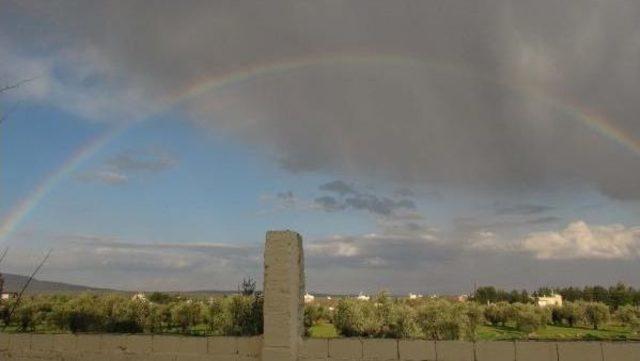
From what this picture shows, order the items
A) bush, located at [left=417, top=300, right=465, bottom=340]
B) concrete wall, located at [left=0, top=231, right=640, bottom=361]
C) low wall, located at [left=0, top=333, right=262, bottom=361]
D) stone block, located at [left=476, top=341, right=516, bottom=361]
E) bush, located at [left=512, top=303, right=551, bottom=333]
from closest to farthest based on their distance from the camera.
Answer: concrete wall, located at [left=0, top=231, right=640, bottom=361], stone block, located at [left=476, top=341, right=516, bottom=361], low wall, located at [left=0, top=333, right=262, bottom=361], bush, located at [left=417, top=300, right=465, bottom=340], bush, located at [left=512, top=303, right=551, bottom=333]

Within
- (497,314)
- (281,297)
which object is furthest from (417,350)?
(497,314)

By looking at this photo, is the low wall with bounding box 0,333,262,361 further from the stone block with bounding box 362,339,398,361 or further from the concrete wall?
the stone block with bounding box 362,339,398,361

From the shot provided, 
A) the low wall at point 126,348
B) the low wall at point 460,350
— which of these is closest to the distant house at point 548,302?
the low wall at point 460,350

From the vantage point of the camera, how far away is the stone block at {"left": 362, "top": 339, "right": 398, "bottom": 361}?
313 inches

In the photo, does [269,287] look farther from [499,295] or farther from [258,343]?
[499,295]

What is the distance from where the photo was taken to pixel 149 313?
4400 centimetres

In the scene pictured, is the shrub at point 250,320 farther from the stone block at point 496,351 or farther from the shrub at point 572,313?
the shrub at point 572,313

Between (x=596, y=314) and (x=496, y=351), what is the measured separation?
59.4 metres

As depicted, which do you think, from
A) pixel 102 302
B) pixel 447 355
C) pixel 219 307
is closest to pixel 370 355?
pixel 447 355

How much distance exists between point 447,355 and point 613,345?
210cm

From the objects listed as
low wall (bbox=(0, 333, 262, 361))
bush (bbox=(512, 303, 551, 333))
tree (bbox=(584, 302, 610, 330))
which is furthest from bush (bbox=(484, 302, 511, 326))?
low wall (bbox=(0, 333, 262, 361))

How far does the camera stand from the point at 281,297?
805cm

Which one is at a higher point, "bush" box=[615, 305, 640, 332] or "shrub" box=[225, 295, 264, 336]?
"shrub" box=[225, 295, 264, 336]

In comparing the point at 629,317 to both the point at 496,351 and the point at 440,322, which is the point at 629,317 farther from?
the point at 496,351
